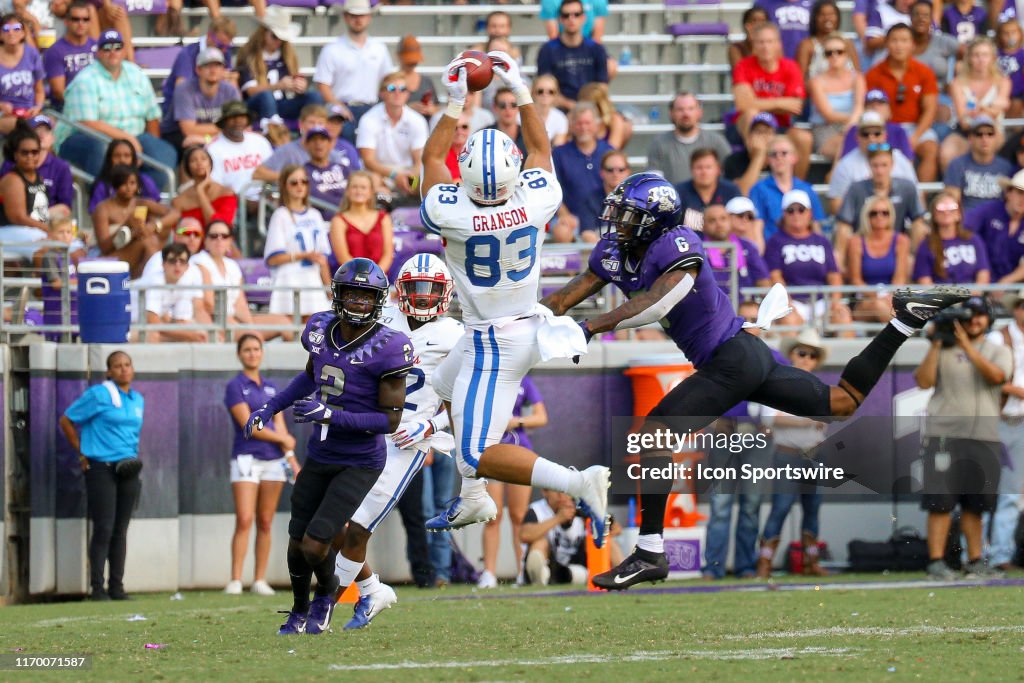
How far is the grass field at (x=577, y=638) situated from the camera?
6.41 metres

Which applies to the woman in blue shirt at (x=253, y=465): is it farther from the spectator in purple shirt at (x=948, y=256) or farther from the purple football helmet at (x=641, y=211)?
the spectator in purple shirt at (x=948, y=256)

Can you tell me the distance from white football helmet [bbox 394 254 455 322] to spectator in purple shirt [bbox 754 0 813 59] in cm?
819

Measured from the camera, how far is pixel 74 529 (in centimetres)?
1255

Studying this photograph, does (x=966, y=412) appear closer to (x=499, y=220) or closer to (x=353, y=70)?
(x=499, y=220)

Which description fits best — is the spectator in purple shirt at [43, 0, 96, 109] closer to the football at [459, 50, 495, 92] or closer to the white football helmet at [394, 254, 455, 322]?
the white football helmet at [394, 254, 455, 322]

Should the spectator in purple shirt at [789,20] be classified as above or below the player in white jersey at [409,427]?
above

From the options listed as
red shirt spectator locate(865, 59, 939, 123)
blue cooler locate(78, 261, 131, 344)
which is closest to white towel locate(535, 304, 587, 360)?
blue cooler locate(78, 261, 131, 344)

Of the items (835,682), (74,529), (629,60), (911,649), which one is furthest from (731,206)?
(835,682)

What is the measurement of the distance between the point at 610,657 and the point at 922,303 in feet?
9.11

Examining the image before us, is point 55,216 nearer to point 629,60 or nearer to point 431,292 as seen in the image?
point 431,292

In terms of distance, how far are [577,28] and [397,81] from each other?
6.84ft

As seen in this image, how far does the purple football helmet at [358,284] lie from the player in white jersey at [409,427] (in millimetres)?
487

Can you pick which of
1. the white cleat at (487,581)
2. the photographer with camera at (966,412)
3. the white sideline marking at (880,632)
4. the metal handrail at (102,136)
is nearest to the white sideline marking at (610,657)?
the white sideline marking at (880,632)

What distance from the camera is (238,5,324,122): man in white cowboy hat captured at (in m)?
15.4
